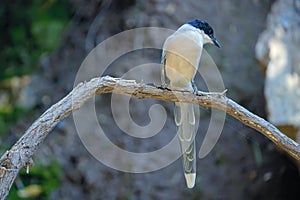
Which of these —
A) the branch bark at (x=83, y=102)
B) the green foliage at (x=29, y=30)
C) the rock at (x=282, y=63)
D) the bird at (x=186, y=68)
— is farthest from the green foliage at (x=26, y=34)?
the branch bark at (x=83, y=102)

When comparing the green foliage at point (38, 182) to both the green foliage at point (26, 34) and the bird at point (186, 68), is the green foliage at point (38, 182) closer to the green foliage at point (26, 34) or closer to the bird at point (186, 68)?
the green foliage at point (26, 34)

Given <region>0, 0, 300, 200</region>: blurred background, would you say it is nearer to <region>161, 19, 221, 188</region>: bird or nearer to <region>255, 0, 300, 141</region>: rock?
<region>255, 0, 300, 141</region>: rock

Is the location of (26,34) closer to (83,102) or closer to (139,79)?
(139,79)

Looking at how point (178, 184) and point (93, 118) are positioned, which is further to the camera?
point (93, 118)

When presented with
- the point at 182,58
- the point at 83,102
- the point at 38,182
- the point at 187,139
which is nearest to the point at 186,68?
the point at 182,58

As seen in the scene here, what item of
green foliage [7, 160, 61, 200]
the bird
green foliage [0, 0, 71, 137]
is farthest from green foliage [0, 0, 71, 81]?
the bird

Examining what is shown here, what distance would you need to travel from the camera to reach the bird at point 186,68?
7.15 ft

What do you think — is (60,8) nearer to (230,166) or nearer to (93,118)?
(93,118)

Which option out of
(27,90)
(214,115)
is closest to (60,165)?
(27,90)

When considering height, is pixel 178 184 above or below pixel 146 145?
below

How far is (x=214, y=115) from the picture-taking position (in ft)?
11.5

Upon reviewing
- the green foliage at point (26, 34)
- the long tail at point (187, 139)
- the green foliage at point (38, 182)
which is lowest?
the green foliage at point (38, 182)

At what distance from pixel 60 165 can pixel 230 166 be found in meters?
1.05

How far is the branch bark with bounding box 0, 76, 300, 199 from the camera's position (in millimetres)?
1662
